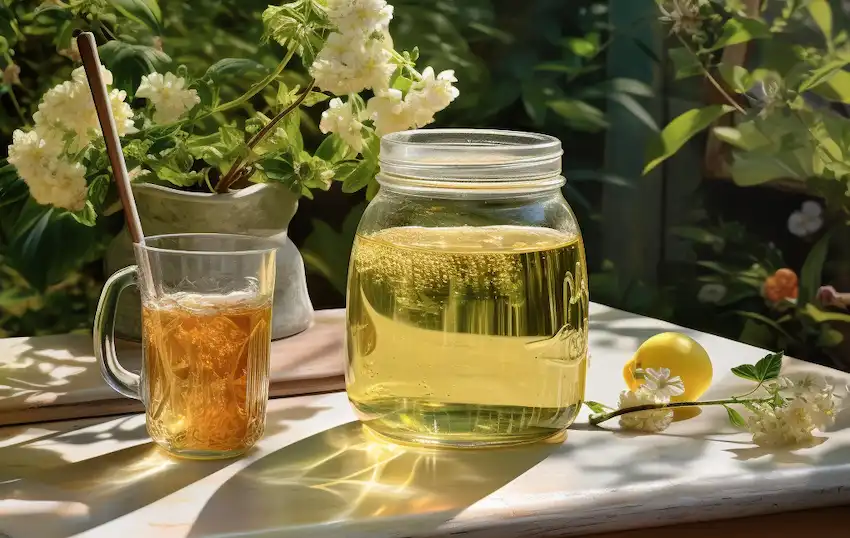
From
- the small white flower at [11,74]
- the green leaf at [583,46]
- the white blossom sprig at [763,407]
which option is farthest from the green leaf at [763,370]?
the small white flower at [11,74]

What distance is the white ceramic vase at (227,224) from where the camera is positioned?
2.95 ft

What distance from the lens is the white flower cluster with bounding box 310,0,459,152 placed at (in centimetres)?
78

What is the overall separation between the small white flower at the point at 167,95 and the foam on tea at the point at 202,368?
217 mm

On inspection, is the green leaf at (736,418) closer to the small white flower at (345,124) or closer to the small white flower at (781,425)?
→ the small white flower at (781,425)

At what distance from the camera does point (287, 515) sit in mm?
631

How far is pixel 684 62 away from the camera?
1420 millimetres

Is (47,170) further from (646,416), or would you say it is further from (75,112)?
(646,416)

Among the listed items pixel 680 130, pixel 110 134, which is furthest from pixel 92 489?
pixel 680 130

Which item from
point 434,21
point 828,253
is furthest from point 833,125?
point 434,21

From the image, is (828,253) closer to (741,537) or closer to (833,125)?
(833,125)

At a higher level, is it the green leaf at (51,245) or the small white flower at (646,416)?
the green leaf at (51,245)

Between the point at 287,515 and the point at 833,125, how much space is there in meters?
0.97

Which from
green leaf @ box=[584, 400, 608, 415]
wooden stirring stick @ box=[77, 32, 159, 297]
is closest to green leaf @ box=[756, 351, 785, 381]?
green leaf @ box=[584, 400, 608, 415]

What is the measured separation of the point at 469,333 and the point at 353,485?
0.14 meters
